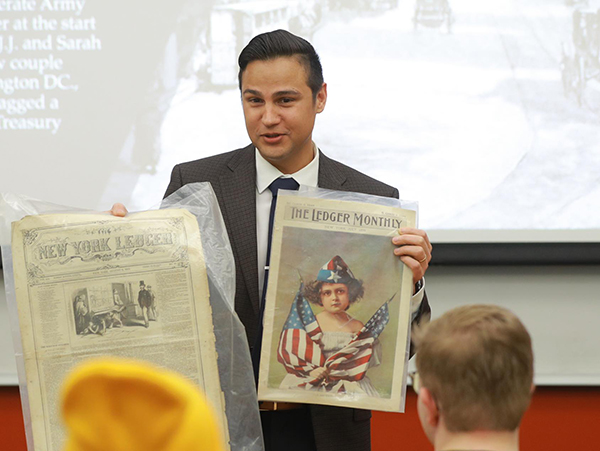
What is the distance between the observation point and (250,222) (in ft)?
4.55

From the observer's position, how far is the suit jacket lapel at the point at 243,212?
1351 mm

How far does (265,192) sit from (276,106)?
7.5 inches

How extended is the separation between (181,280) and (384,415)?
1.62 m

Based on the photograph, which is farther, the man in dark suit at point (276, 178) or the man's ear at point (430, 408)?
the man in dark suit at point (276, 178)

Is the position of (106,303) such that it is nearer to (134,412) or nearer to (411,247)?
(411,247)

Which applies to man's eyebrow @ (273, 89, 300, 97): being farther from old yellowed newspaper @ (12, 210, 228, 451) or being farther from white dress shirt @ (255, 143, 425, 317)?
old yellowed newspaper @ (12, 210, 228, 451)

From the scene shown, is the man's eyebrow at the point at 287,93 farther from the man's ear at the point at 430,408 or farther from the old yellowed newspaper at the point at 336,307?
the man's ear at the point at 430,408

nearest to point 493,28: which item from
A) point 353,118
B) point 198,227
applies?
point 353,118

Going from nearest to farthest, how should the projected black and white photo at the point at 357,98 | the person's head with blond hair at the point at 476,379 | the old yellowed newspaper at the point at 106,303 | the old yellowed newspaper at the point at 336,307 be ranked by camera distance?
1. the person's head with blond hair at the point at 476,379
2. the old yellowed newspaper at the point at 106,303
3. the old yellowed newspaper at the point at 336,307
4. the projected black and white photo at the point at 357,98

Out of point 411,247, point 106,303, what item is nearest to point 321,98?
point 411,247

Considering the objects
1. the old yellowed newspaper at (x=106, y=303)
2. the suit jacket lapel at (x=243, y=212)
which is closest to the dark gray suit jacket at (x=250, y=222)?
the suit jacket lapel at (x=243, y=212)

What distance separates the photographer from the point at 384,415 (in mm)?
2469

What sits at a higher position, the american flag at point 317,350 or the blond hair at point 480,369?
the blond hair at point 480,369

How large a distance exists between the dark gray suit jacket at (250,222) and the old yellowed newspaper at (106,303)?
289 millimetres
